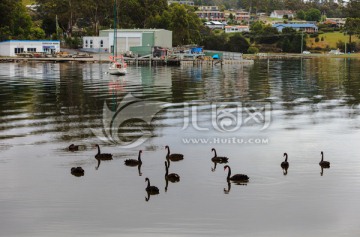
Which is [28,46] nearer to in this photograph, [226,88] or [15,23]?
[15,23]

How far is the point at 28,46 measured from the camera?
16388cm

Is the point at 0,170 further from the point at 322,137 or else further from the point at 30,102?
the point at 30,102

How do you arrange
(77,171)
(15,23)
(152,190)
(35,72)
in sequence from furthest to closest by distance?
1. (15,23)
2. (35,72)
3. (77,171)
4. (152,190)

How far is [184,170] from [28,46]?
139 meters

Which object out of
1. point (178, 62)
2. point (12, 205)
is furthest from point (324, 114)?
point (178, 62)

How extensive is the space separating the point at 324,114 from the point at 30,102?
26782 millimetres

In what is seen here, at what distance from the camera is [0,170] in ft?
104

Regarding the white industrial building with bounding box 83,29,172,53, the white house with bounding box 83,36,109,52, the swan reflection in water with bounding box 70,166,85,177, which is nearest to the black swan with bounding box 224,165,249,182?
the swan reflection in water with bounding box 70,166,85,177

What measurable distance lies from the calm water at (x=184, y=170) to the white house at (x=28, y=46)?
4068 inches

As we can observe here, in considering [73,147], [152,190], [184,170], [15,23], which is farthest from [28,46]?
[152,190]

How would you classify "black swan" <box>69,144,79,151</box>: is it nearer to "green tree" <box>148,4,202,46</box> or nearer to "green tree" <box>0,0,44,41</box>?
"green tree" <box>0,0,44,41</box>

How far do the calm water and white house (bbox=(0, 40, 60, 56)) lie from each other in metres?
103

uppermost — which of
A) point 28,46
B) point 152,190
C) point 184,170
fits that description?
point 28,46

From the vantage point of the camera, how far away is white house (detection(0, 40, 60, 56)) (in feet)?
527
